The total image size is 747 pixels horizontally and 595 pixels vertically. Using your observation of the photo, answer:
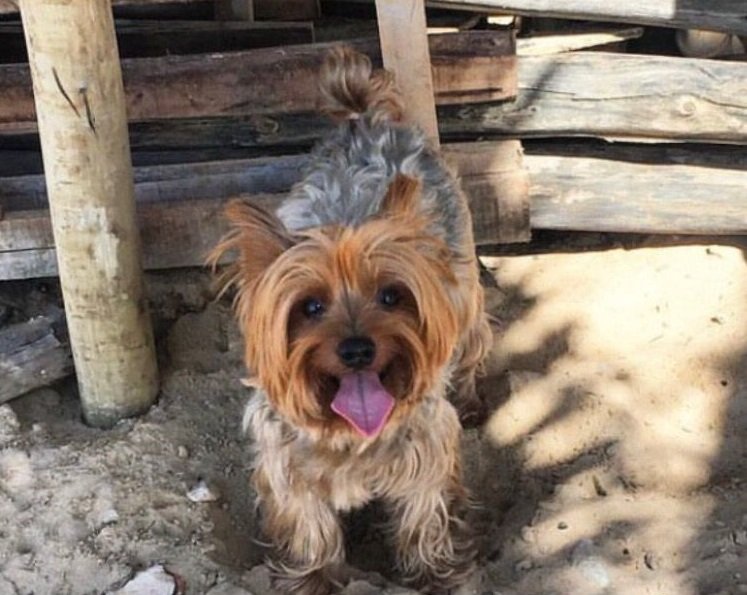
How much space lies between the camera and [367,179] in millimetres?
3980

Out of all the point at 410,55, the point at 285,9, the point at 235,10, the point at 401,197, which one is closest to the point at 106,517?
the point at 401,197

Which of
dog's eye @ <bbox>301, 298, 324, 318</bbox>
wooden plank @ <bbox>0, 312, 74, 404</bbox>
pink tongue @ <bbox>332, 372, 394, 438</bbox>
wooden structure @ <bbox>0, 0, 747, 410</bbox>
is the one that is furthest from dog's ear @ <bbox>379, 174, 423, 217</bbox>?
wooden plank @ <bbox>0, 312, 74, 404</bbox>

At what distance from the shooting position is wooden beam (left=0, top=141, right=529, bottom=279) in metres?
4.56

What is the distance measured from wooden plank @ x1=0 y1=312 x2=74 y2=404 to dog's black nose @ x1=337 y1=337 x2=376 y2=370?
168cm

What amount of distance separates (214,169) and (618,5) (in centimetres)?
182

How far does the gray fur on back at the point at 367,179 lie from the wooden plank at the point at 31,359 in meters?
1.11

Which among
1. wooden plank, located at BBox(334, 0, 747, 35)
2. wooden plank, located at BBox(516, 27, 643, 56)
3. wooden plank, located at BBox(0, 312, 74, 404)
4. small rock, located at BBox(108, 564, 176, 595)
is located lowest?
small rock, located at BBox(108, 564, 176, 595)

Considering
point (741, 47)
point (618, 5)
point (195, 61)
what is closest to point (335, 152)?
point (195, 61)

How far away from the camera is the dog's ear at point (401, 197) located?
131 inches

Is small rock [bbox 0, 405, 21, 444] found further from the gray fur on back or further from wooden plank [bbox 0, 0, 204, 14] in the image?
wooden plank [bbox 0, 0, 204, 14]

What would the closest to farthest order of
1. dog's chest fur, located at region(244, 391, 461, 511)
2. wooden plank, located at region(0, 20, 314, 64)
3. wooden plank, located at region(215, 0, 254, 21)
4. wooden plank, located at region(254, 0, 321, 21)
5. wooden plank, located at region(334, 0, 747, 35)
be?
dog's chest fur, located at region(244, 391, 461, 511) < wooden plank, located at region(334, 0, 747, 35) < wooden plank, located at region(0, 20, 314, 64) < wooden plank, located at region(215, 0, 254, 21) < wooden plank, located at region(254, 0, 321, 21)

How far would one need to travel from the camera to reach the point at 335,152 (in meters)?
4.21

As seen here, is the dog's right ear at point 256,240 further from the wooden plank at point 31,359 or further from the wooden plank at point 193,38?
the wooden plank at point 193,38

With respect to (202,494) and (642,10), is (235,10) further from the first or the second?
(202,494)
